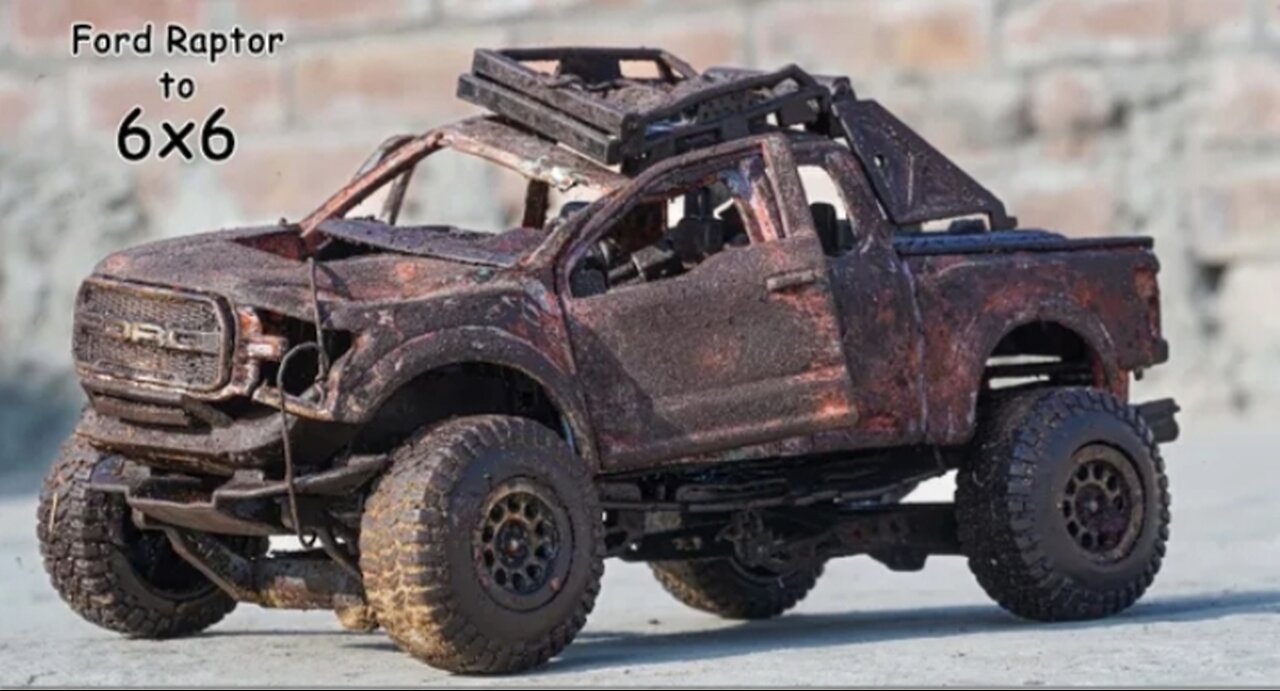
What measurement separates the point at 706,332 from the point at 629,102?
119 centimetres

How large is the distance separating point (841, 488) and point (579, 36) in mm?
5780

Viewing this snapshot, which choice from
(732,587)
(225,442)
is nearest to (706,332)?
(225,442)

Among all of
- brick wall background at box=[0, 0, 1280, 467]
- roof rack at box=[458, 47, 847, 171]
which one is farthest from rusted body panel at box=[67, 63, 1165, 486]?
brick wall background at box=[0, 0, 1280, 467]

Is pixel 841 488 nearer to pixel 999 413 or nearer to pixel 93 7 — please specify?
pixel 999 413

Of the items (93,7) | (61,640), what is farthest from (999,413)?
(93,7)

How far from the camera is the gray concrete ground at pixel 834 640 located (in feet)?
37.1

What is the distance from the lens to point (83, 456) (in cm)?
1267

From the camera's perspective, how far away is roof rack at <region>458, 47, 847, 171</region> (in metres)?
12.7

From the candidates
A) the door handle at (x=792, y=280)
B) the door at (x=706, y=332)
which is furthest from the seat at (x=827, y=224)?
the door handle at (x=792, y=280)

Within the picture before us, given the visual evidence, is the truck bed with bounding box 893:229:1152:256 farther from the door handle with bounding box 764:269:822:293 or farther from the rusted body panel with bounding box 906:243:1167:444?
the door handle with bounding box 764:269:822:293

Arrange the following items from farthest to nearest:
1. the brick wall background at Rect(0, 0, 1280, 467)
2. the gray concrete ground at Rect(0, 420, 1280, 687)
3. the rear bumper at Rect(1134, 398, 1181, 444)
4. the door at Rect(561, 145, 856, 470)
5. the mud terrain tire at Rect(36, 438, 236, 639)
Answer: the brick wall background at Rect(0, 0, 1280, 467)
the rear bumper at Rect(1134, 398, 1181, 444)
the mud terrain tire at Rect(36, 438, 236, 639)
the door at Rect(561, 145, 856, 470)
the gray concrete ground at Rect(0, 420, 1280, 687)

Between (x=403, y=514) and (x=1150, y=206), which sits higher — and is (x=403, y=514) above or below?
below

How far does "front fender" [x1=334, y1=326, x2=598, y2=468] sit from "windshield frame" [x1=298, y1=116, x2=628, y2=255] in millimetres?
966

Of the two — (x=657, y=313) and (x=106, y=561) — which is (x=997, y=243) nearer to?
(x=657, y=313)
